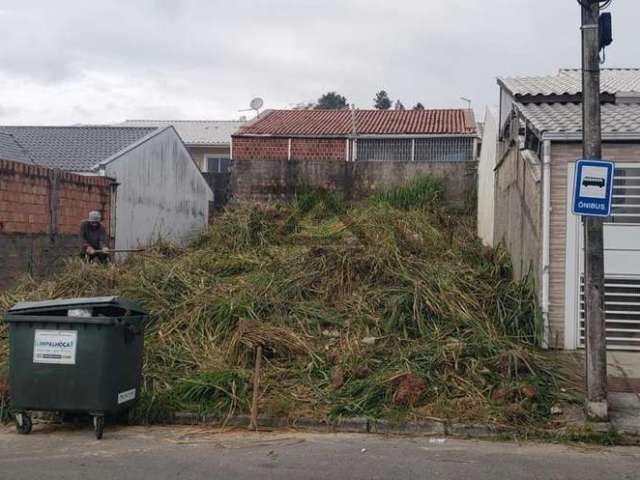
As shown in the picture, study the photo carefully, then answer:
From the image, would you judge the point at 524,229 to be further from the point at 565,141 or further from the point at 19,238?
the point at 19,238

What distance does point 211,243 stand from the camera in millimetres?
15906

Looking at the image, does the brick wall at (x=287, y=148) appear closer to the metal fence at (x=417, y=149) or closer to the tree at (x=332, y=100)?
the metal fence at (x=417, y=149)

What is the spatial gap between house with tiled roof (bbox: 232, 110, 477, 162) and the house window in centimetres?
647

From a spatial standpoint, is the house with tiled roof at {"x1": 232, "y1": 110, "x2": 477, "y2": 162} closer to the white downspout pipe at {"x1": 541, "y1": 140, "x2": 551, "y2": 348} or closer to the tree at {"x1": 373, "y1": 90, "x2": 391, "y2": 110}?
the white downspout pipe at {"x1": 541, "y1": 140, "x2": 551, "y2": 348}

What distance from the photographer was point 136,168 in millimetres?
18344

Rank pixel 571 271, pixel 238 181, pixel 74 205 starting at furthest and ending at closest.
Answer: pixel 238 181 → pixel 74 205 → pixel 571 271

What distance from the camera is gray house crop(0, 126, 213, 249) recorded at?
17266 millimetres

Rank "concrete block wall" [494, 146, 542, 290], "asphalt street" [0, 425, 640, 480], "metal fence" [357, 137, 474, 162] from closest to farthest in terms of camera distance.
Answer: "asphalt street" [0, 425, 640, 480] → "concrete block wall" [494, 146, 542, 290] → "metal fence" [357, 137, 474, 162]

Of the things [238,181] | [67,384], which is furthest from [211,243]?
[67,384]

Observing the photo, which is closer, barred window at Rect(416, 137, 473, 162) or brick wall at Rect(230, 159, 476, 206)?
brick wall at Rect(230, 159, 476, 206)

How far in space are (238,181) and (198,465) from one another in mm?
16194

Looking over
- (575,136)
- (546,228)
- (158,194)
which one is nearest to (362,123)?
(158,194)

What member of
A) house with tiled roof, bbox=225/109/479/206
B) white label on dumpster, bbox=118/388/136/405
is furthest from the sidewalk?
house with tiled roof, bbox=225/109/479/206

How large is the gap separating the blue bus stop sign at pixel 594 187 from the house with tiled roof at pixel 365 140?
17547 mm
